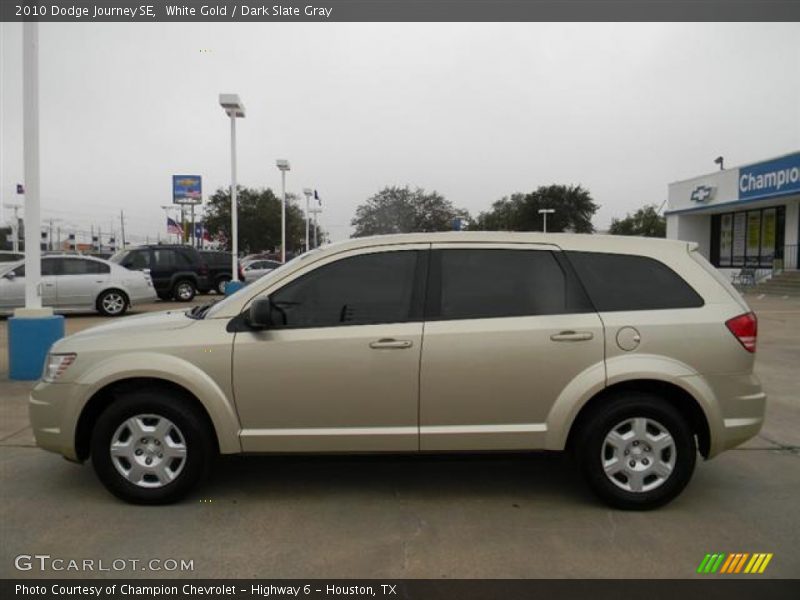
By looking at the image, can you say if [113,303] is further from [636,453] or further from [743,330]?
[743,330]

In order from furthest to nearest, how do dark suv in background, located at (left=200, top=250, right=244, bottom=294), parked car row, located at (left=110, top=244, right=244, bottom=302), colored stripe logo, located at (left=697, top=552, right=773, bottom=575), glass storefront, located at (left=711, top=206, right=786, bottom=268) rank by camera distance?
1. glass storefront, located at (left=711, top=206, right=786, bottom=268)
2. dark suv in background, located at (left=200, top=250, right=244, bottom=294)
3. parked car row, located at (left=110, top=244, right=244, bottom=302)
4. colored stripe logo, located at (left=697, top=552, right=773, bottom=575)

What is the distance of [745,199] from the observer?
2873 centimetres

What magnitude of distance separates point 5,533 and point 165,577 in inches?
46.4

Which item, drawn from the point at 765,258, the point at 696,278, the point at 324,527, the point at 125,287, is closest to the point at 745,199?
the point at 765,258

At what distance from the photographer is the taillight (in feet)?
13.1

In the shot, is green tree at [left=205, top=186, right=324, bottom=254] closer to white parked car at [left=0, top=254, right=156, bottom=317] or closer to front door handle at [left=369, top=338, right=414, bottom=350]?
white parked car at [left=0, top=254, right=156, bottom=317]

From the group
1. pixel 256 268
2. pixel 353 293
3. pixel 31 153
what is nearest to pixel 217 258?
pixel 256 268

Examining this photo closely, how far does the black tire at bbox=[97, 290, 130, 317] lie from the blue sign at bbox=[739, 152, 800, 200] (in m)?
24.9

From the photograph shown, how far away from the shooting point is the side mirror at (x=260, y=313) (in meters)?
3.87

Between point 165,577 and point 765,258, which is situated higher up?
point 765,258

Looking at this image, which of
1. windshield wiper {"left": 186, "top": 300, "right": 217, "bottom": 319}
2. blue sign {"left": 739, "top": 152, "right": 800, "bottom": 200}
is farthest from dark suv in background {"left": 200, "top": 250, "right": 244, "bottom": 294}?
blue sign {"left": 739, "top": 152, "right": 800, "bottom": 200}

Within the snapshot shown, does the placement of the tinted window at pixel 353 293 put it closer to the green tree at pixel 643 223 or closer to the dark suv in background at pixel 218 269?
the dark suv in background at pixel 218 269

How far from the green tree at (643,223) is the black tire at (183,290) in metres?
52.3

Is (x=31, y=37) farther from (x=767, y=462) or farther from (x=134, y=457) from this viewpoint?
(x=767, y=462)
